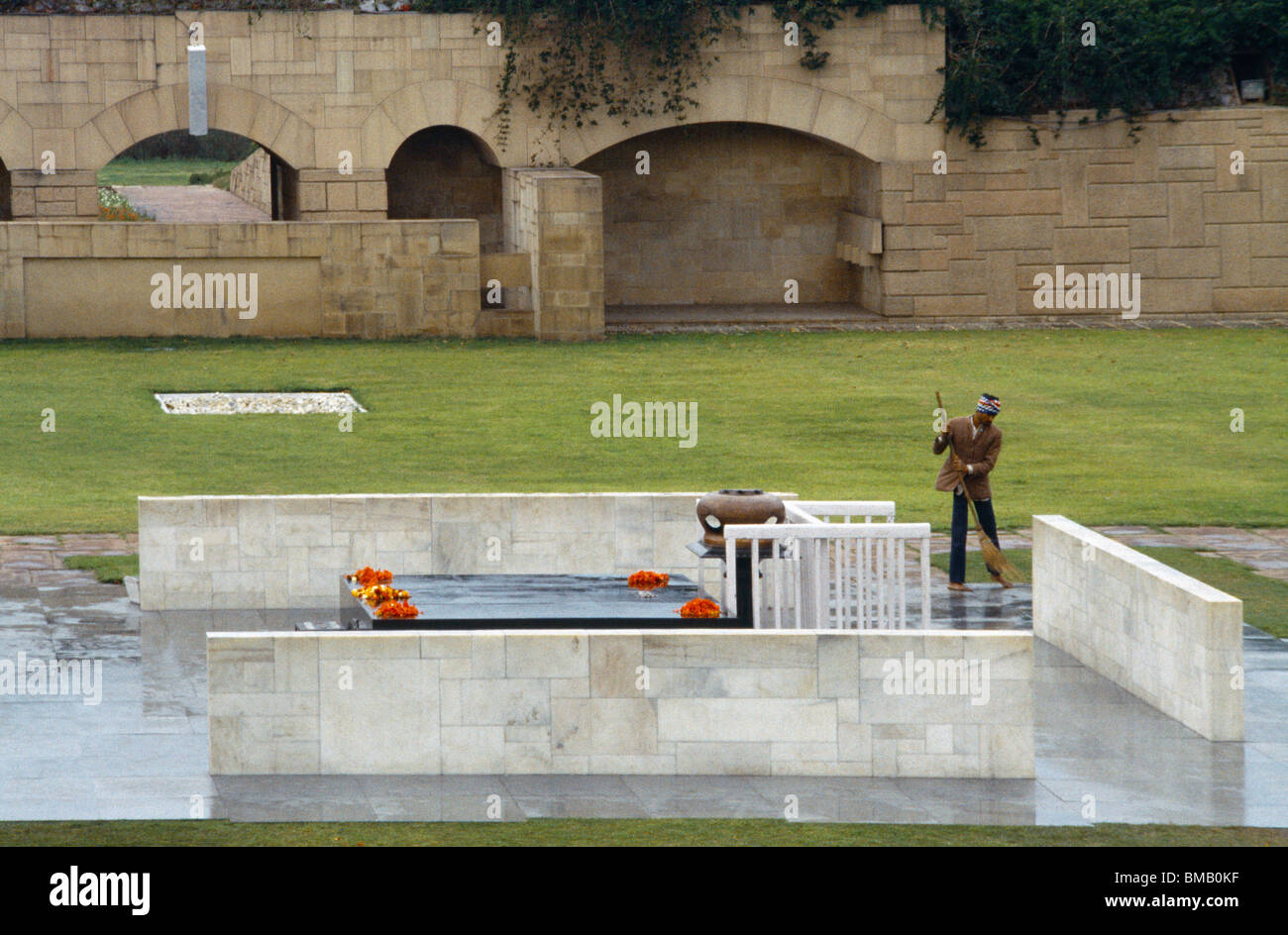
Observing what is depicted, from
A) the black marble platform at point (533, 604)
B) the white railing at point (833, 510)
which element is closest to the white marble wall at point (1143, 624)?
the white railing at point (833, 510)

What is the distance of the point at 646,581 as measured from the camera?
42.3 feet

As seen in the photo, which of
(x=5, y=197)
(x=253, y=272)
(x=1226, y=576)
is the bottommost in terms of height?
(x=1226, y=576)

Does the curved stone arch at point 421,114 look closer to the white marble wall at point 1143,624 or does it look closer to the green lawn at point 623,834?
the white marble wall at point 1143,624

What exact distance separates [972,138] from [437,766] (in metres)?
25.2

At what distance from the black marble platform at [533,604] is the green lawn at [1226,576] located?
3.92m

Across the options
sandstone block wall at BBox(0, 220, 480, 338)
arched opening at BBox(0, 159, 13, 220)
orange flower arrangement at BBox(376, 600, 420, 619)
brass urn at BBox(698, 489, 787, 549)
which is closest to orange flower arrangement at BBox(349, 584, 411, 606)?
orange flower arrangement at BBox(376, 600, 420, 619)

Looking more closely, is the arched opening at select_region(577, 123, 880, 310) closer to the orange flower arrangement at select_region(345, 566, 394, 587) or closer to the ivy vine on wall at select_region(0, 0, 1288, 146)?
the ivy vine on wall at select_region(0, 0, 1288, 146)

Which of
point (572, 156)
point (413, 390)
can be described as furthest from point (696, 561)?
point (572, 156)

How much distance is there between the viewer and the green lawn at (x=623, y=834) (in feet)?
29.5

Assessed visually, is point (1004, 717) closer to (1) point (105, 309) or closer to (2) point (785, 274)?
(1) point (105, 309)

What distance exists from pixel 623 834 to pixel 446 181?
27650 millimetres

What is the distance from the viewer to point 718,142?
36.3m

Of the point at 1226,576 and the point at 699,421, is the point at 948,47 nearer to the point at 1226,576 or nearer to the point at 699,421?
the point at 699,421

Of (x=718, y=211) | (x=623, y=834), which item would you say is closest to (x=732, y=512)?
(x=623, y=834)
